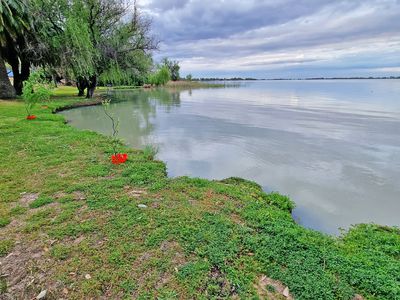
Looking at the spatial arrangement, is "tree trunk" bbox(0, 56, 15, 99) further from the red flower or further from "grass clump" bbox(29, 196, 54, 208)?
"grass clump" bbox(29, 196, 54, 208)

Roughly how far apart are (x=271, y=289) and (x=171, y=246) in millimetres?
989

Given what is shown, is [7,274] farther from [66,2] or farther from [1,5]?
[66,2]

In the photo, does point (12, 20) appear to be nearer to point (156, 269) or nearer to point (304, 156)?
point (304, 156)

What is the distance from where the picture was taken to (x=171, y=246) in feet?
8.27

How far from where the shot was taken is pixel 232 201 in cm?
351

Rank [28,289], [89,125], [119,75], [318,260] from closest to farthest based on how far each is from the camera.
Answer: [28,289] → [318,260] → [89,125] → [119,75]

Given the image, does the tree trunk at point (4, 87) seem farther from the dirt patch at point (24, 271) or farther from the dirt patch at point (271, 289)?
the dirt patch at point (271, 289)

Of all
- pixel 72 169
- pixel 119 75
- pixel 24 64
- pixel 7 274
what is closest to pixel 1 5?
pixel 24 64

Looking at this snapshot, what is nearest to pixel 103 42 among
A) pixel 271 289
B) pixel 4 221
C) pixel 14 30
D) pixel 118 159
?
pixel 14 30

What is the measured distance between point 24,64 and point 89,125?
9.41m

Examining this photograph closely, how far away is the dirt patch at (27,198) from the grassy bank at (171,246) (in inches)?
0.5

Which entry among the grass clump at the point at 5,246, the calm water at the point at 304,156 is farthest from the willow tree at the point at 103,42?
the grass clump at the point at 5,246

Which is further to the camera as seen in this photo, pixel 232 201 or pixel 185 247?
pixel 232 201

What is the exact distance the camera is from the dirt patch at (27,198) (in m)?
3.40
